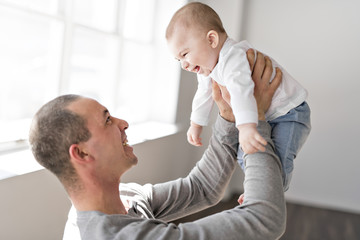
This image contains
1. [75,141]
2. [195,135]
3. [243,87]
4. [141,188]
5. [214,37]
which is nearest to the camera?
[75,141]

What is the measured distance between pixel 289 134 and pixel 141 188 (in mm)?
570

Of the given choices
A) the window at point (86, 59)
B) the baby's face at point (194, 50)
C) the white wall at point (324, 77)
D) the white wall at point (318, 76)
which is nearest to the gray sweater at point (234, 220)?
the baby's face at point (194, 50)

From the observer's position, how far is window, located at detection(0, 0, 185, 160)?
2146 millimetres

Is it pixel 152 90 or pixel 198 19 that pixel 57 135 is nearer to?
pixel 198 19

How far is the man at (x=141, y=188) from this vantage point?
40.4 inches

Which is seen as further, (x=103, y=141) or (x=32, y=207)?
(x=32, y=207)

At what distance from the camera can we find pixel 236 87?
4.28 ft

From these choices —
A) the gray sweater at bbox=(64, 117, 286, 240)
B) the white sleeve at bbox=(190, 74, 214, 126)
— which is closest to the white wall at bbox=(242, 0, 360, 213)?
the white sleeve at bbox=(190, 74, 214, 126)

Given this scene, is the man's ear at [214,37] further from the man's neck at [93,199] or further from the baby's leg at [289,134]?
the man's neck at [93,199]

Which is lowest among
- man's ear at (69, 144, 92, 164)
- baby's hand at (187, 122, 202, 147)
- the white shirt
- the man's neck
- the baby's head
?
the man's neck

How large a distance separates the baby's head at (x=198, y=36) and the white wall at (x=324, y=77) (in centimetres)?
294

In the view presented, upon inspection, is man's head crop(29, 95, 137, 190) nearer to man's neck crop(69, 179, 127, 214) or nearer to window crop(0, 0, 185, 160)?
man's neck crop(69, 179, 127, 214)

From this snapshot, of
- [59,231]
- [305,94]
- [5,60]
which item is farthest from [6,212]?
[305,94]

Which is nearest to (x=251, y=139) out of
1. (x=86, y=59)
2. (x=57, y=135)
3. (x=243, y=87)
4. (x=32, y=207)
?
(x=243, y=87)
